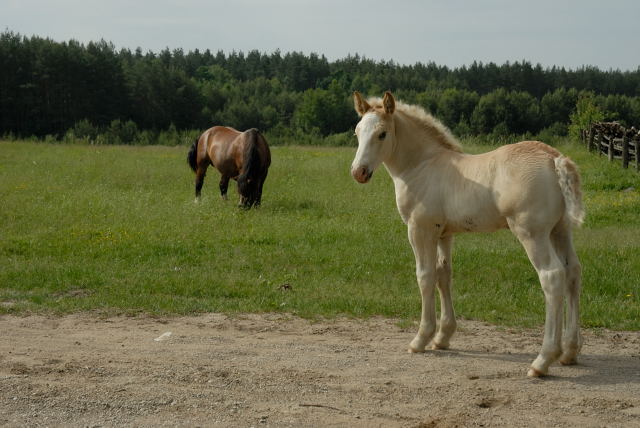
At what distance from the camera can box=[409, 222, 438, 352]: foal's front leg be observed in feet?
20.7

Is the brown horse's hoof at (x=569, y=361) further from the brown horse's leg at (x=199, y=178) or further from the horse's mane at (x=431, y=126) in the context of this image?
the brown horse's leg at (x=199, y=178)

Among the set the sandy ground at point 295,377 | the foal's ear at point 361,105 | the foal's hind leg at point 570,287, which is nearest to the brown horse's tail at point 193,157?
the sandy ground at point 295,377

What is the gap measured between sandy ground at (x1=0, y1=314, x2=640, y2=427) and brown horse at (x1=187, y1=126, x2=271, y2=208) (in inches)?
374

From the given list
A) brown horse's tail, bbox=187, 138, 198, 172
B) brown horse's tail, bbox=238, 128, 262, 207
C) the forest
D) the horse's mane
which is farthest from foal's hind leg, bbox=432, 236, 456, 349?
the forest

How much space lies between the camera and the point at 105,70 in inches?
2618

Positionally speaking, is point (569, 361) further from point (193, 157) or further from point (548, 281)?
point (193, 157)

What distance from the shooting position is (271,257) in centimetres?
1131

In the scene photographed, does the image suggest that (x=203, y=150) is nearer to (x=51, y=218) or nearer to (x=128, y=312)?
(x=51, y=218)

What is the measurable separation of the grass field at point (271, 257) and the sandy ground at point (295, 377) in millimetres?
930

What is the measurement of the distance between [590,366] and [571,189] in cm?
172

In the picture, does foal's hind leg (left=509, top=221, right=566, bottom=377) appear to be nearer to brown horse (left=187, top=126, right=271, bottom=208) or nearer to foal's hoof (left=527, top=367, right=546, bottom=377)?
foal's hoof (left=527, top=367, right=546, bottom=377)

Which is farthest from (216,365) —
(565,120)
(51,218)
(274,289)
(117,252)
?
(565,120)

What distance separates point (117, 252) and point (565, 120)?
80273mm

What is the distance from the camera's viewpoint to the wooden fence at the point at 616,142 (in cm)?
2325
